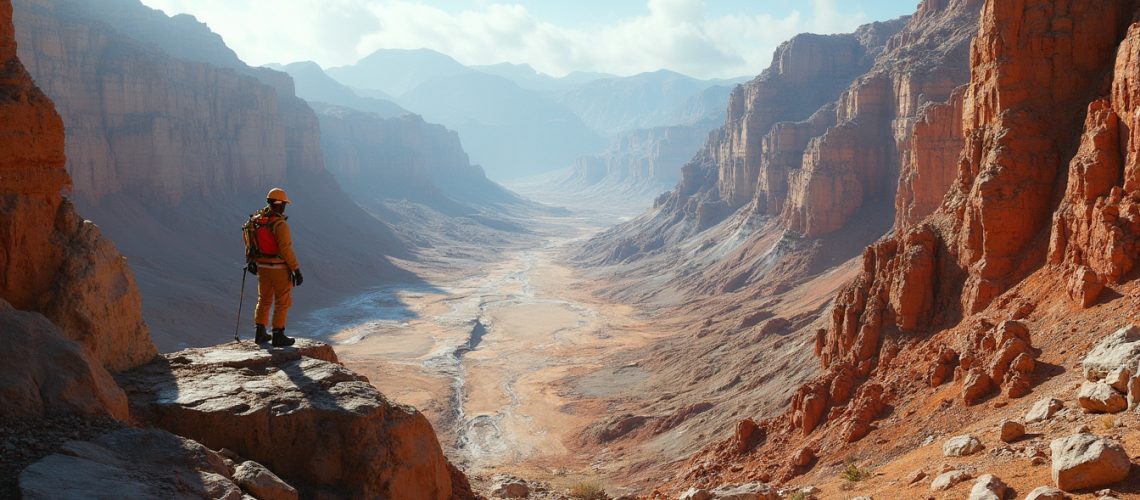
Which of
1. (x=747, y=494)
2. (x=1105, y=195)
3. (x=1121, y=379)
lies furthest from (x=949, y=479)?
(x=1105, y=195)

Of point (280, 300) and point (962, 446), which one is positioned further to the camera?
point (280, 300)

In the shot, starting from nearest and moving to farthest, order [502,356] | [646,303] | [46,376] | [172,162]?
[46,376], [502,356], [172,162], [646,303]

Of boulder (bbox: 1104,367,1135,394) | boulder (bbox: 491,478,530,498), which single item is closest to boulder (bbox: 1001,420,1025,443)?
boulder (bbox: 1104,367,1135,394)

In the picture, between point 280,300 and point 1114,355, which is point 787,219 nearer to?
point 1114,355

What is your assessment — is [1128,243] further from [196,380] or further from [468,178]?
[468,178]

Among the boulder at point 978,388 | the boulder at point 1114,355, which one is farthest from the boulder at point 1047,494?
the boulder at point 978,388

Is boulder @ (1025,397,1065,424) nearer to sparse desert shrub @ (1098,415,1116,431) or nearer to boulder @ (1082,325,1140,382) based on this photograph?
boulder @ (1082,325,1140,382)

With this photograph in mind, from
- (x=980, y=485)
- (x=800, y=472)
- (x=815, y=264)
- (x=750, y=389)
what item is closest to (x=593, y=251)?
(x=815, y=264)
